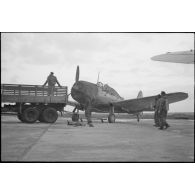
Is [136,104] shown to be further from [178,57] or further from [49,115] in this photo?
[178,57]

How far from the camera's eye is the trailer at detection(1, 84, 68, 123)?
32.6ft

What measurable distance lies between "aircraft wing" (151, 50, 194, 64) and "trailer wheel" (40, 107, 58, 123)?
20.0 ft

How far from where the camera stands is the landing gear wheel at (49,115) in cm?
1098

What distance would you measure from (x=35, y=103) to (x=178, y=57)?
6.48 meters

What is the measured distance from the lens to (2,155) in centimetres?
438

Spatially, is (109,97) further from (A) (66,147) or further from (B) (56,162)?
(B) (56,162)

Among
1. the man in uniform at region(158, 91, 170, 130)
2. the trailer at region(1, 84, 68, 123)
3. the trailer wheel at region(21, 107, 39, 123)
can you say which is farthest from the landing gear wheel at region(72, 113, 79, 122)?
the man in uniform at region(158, 91, 170, 130)

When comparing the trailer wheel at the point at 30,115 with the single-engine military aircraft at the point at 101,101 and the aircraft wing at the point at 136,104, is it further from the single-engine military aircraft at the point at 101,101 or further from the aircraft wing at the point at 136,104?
the aircraft wing at the point at 136,104

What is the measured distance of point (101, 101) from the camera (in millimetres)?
13102

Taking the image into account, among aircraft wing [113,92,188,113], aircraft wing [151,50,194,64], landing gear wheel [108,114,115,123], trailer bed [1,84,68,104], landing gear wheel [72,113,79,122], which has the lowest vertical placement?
landing gear wheel [108,114,115,123]

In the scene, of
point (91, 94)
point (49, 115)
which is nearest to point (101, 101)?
point (91, 94)

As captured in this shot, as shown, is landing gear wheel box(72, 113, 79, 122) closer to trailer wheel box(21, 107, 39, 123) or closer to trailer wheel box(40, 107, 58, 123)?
trailer wheel box(40, 107, 58, 123)

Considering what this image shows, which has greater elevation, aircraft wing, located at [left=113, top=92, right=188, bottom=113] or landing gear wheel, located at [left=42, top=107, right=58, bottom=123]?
aircraft wing, located at [left=113, top=92, right=188, bottom=113]

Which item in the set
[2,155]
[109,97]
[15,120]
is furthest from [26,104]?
[2,155]
